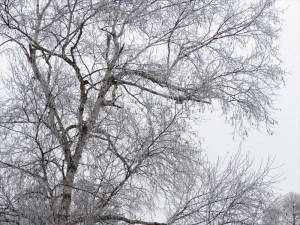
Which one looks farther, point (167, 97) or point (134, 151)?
point (167, 97)

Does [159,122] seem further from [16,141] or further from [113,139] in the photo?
[16,141]

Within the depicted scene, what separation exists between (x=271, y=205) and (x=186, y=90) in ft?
6.55

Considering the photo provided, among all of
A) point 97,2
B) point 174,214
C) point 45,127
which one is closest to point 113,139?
point 45,127

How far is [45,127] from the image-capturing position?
23.7ft

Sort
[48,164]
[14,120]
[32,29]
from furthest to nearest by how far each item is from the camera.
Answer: [32,29]
[14,120]
[48,164]

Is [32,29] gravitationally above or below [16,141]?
above

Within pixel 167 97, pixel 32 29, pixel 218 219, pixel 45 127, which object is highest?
pixel 32 29

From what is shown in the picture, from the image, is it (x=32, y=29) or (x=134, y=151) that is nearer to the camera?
(x=134, y=151)

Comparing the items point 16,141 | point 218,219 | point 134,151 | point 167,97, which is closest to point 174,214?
point 218,219

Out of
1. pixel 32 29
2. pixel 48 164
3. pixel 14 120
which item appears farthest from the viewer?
pixel 32 29

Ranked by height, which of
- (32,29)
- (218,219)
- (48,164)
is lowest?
(218,219)

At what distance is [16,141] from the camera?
290 inches

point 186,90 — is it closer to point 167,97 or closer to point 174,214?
point 167,97

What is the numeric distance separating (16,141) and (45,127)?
1.56 feet
